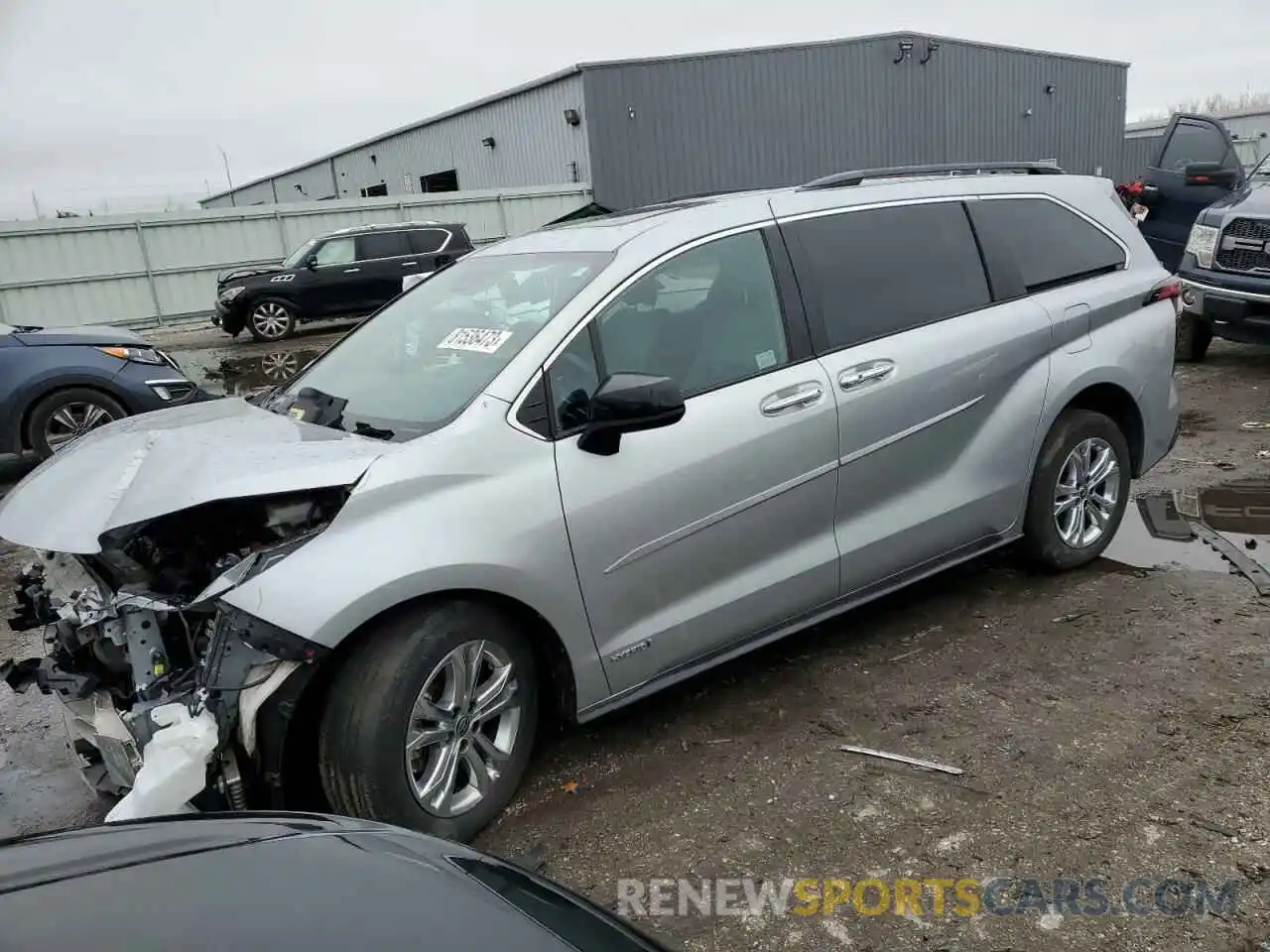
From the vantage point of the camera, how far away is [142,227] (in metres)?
19.9

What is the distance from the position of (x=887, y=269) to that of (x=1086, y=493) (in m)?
1.55

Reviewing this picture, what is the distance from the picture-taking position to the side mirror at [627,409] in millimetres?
2941

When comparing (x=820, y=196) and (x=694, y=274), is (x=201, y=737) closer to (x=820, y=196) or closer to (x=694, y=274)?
(x=694, y=274)

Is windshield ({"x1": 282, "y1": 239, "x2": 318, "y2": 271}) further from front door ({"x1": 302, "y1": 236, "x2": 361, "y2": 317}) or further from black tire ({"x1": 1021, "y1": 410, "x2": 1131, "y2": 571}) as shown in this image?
black tire ({"x1": 1021, "y1": 410, "x2": 1131, "y2": 571})

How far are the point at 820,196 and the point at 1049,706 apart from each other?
2120 millimetres

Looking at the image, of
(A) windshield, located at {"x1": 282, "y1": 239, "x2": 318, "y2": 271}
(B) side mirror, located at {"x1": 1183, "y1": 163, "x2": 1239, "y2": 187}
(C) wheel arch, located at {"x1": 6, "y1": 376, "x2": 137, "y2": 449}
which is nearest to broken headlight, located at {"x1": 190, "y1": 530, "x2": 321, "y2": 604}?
(C) wheel arch, located at {"x1": 6, "y1": 376, "x2": 137, "y2": 449}

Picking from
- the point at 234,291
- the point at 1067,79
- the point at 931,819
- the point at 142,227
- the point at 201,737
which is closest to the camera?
the point at 201,737

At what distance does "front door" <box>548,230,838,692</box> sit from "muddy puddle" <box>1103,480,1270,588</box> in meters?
2.23

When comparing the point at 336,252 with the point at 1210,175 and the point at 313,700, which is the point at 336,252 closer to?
the point at 1210,175

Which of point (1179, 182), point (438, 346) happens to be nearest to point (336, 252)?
point (1179, 182)

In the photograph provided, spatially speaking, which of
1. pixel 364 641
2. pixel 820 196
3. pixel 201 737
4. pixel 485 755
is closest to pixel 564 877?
pixel 485 755

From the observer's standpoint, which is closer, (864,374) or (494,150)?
(864,374)

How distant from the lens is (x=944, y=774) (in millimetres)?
3158

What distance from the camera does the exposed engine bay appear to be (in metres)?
2.55
